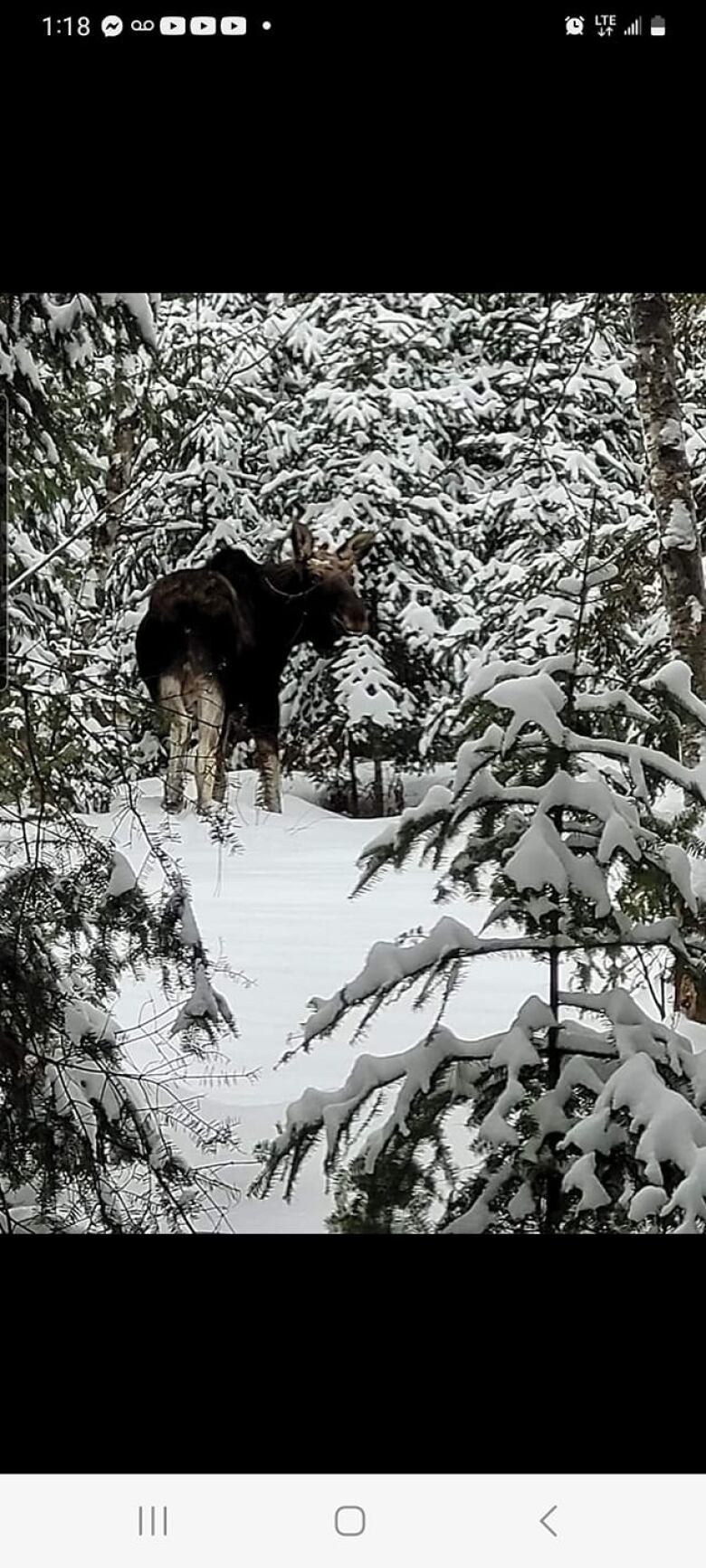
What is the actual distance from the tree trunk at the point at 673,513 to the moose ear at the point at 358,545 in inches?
8.8

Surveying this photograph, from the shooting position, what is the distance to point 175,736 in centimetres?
107

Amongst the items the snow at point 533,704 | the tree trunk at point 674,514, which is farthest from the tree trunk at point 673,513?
the snow at point 533,704

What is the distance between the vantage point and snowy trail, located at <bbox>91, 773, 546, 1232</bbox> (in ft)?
3.42

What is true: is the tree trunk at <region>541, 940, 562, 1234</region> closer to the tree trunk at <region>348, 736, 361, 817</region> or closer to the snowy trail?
the snowy trail

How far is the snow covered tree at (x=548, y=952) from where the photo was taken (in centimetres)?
97

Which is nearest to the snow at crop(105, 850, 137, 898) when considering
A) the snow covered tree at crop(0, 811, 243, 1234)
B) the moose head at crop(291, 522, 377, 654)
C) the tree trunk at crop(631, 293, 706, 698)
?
the snow covered tree at crop(0, 811, 243, 1234)

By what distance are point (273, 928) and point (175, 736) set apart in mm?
169

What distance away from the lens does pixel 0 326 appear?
1021 mm

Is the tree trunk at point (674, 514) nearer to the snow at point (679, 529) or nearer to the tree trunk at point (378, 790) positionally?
the snow at point (679, 529)
